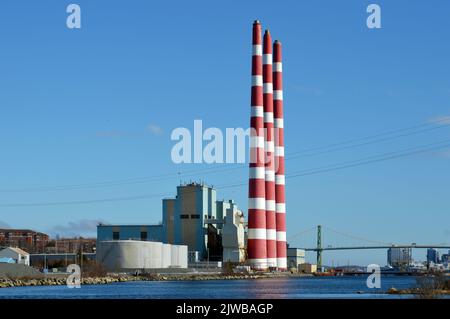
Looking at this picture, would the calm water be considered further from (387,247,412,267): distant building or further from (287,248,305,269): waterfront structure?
(387,247,412,267): distant building

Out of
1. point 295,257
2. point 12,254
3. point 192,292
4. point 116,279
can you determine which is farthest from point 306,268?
point 192,292

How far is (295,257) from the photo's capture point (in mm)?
116625

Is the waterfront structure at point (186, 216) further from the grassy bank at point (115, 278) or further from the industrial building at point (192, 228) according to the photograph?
the grassy bank at point (115, 278)

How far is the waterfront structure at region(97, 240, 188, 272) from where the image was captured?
82.6 meters

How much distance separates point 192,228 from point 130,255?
9863 mm

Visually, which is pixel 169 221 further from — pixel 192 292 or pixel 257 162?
pixel 192 292

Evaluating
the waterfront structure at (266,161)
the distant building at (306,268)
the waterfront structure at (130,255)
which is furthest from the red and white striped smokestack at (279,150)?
the distant building at (306,268)

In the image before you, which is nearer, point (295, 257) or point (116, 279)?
point (116, 279)

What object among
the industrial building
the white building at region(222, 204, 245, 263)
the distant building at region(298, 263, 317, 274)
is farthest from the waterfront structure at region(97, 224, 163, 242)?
the distant building at region(298, 263, 317, 274)

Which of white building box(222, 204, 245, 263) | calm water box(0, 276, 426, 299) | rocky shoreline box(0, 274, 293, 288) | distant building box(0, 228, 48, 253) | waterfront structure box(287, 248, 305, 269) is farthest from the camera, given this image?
distant building box(0, 228, 48, 253)

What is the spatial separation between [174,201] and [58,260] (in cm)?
1449

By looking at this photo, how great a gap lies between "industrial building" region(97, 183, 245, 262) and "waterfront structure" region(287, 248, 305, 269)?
871 inches

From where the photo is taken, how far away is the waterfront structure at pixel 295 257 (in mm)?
113912
